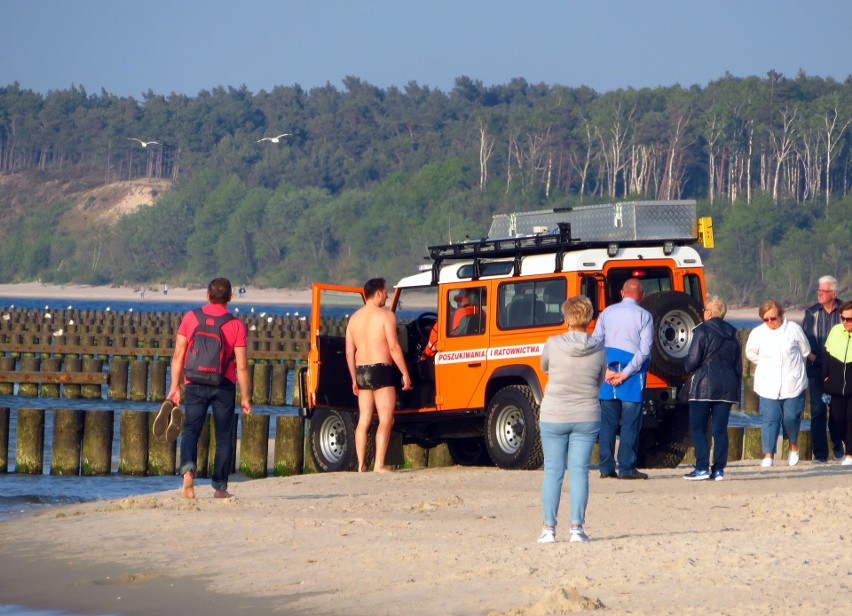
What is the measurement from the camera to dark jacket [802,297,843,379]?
15.3 m

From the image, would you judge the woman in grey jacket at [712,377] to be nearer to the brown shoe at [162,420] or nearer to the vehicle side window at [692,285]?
the vehicle side window at [692,285]

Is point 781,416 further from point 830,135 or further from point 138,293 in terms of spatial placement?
point 138,293

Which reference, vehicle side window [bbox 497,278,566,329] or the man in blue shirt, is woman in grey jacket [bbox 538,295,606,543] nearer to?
the man in blue shirt

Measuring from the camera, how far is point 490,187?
448 feet

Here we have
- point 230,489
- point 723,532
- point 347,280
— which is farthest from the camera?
point 347,280

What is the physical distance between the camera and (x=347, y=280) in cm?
13288

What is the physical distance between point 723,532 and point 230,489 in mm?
5059

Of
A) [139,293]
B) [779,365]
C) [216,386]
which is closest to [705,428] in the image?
[779,365]

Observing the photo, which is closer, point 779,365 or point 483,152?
point 779,365

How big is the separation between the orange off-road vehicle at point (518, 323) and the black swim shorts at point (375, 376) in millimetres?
960

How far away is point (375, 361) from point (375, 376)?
133mm

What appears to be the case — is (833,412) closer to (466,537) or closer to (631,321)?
(631,321)

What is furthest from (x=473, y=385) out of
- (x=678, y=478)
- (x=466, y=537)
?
(x=466, y=537)

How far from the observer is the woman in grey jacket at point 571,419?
31.5 feet
